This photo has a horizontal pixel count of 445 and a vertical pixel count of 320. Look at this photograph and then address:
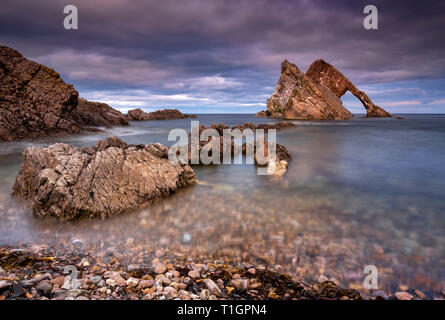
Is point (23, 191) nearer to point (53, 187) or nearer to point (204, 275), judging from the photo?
point (53, 187)

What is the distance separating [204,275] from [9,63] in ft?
62.1

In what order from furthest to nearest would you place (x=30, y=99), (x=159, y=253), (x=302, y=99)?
1. (x=302, y=99)
2. (x=30, y=99)
3. (x=159, y=253)

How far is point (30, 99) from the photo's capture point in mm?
14695

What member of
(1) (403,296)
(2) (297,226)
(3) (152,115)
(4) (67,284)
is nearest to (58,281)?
(4) (67,284)

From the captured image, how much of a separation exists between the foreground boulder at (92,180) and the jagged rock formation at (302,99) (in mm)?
48794

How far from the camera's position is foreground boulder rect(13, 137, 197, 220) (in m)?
4.59

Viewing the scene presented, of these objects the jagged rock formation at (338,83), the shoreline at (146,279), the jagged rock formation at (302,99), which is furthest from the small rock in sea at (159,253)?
the jagged rock formation at (338,83)

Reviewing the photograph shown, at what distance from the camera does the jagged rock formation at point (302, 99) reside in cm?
4938

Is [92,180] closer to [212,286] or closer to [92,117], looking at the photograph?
[212,286]

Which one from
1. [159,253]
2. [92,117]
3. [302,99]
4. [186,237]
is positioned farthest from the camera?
[302,99]

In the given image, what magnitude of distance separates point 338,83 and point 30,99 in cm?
6657

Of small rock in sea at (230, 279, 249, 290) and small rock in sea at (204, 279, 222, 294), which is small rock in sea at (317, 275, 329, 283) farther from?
small rock in sea at (204, 279, 222, 294)

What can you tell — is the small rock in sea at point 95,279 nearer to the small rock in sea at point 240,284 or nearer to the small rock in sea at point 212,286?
Answer: the small rock in sea at point 212,286

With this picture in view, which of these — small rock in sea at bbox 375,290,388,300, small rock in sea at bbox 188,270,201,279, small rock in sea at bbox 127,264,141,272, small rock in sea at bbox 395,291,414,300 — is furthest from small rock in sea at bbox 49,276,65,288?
small rock in sea at bbox 395,291,414,300
